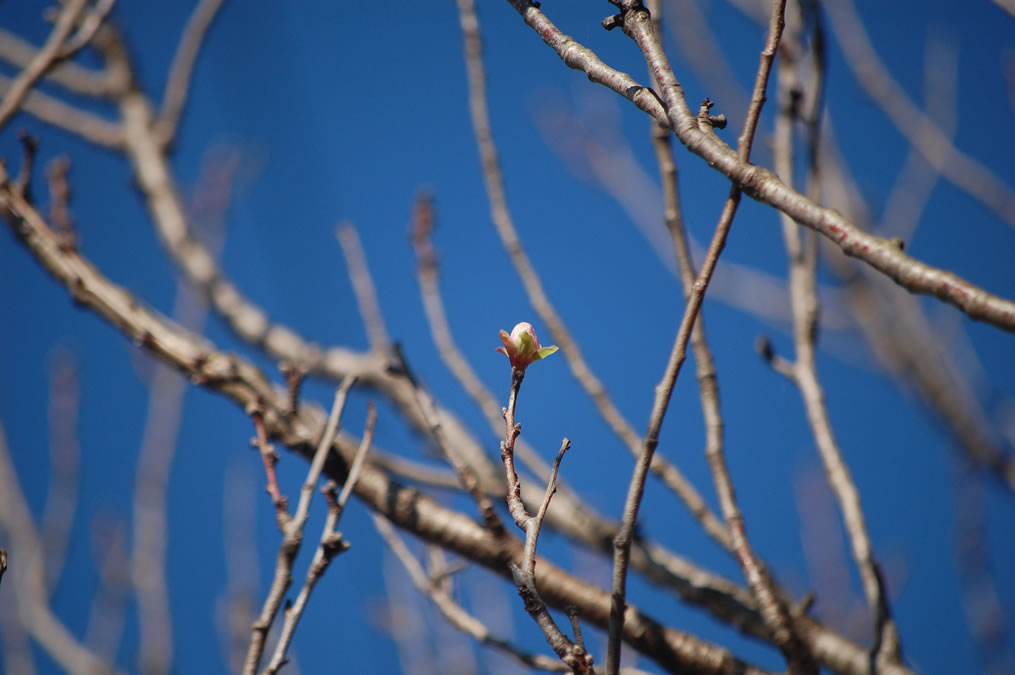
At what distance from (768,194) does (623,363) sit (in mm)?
24147

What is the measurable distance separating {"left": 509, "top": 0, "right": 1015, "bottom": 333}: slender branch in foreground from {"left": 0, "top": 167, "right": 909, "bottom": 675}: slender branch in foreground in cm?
93

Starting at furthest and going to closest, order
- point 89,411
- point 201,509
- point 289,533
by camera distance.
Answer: point 201,509
point 89,411
point 289,533

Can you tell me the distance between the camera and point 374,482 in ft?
5.10

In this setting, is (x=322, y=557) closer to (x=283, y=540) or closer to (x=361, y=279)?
(x=283, y=540)

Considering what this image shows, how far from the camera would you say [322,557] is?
121 centimetres

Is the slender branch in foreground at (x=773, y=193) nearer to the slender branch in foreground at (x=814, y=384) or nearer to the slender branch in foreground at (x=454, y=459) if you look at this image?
the slender branch in foreground at (x=454, y=459)

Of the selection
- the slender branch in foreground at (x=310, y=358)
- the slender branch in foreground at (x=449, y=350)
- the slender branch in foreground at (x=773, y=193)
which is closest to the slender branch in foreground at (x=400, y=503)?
the slender branch in foreground at (x=310, y=358)

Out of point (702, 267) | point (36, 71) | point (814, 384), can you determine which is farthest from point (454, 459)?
point (36, 71)

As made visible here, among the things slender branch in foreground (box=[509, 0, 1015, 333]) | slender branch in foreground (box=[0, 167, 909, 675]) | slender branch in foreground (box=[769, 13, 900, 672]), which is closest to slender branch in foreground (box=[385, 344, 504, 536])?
slender branch in foreground (box=[0, 167, 909, 675])

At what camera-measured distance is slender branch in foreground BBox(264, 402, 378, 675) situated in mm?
1134

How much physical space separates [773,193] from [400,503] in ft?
3.44

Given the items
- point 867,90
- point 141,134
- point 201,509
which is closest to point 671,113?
point 867,90

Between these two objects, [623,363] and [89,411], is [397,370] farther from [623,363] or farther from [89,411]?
[623,363]

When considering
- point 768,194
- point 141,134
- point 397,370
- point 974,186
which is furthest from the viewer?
point 141,134
